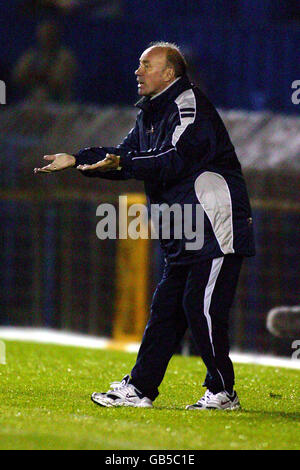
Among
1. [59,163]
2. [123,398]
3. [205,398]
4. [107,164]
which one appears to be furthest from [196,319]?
[59,163]

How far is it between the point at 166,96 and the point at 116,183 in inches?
200

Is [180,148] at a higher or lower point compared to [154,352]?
higher

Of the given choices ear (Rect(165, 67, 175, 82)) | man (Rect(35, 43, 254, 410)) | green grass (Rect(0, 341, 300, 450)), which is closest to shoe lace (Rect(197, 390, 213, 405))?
man (Rect(35, 43, 254, 410))

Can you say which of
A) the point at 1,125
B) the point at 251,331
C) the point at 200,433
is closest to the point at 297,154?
the point at 251,331

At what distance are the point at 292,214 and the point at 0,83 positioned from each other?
5308 mm

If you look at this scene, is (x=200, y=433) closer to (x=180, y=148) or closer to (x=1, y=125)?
(x=180, y=148)

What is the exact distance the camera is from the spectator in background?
1664 cm

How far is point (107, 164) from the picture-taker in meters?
6.70

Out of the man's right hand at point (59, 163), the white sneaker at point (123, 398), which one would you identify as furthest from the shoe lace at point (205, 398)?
the man's right hand at point (59, 163)

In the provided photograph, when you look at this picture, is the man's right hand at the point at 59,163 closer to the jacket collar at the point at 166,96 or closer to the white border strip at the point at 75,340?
the jacket collar at the point at 166,96

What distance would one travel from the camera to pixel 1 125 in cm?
1320

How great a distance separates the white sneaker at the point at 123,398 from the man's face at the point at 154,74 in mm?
1564

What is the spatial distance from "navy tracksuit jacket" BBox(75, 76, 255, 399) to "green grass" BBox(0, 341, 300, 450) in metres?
0.33

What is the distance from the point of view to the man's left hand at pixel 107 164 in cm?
668
